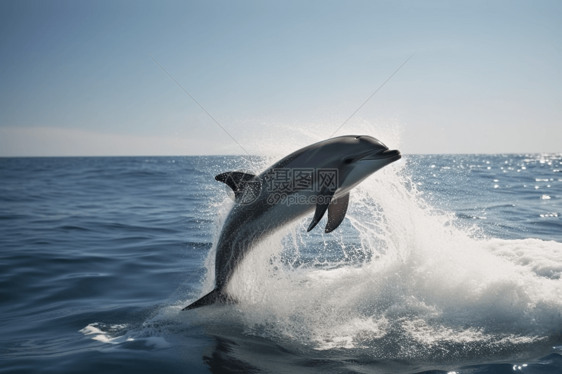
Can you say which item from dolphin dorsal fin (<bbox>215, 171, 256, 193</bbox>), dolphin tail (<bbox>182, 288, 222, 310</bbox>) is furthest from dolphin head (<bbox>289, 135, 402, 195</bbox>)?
dolphin tail (<bbox>182, 288, 222, 310</bbox>)

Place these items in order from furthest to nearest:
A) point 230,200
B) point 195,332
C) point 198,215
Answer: point 198,215
point 230,200
point 195,332

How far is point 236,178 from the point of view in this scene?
17.4 ft

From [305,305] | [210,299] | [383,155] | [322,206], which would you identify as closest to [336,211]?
[322,206]

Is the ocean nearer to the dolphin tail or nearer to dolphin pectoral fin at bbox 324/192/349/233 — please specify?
the dolphin tail

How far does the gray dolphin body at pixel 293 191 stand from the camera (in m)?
4.71

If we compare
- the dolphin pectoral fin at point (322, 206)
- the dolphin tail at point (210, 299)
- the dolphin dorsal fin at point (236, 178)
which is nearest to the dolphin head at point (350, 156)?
the dolphin pectoral fin at point (322, 206)

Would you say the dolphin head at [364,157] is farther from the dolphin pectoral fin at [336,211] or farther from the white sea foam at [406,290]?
the white sea foam at [406,290]

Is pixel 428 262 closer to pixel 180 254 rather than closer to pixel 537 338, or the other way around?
pixel 537 338

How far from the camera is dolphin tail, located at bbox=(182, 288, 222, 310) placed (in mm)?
5000

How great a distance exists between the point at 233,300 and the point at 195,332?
0.86 metres

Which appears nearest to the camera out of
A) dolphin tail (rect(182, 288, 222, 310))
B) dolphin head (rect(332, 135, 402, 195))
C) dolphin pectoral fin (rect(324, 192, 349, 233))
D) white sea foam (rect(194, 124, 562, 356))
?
white sea foam (rect(194, 124, 562, 356))

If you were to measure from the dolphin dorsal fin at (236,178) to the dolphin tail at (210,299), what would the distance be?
1386 mm

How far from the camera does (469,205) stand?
1488 cm

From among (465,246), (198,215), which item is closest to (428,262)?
(465,246)
